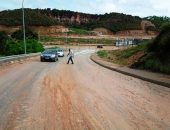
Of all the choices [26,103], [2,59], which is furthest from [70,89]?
[2,59]

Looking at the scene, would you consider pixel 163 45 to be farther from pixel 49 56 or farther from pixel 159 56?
pixel 49 56

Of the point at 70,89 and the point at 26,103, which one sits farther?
the point at 70,89

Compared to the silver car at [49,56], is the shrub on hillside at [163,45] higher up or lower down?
higher up

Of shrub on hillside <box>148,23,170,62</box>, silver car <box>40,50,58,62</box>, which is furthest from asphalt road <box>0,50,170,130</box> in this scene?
silver car <box>40,50,58,62</box>

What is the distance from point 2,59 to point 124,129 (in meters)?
28.9

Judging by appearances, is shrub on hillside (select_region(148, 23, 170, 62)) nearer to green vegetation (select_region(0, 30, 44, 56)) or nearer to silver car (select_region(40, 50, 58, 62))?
silver car (select_region(40, 50, 58, 62))

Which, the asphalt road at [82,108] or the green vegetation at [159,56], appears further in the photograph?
the green vegetation at [159,56]

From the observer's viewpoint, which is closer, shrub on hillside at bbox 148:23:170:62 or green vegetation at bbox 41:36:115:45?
shrub on hillside at bbox 148:23:170:62

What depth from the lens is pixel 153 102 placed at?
1470 cm

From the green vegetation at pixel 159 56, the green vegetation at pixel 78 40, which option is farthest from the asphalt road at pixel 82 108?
the green vegetation at pixel 78 40

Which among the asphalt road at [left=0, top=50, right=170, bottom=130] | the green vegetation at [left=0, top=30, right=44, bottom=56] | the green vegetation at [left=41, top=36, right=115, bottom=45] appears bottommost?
the green vegetation at [left=41, top=36, right=115, bottom=45]

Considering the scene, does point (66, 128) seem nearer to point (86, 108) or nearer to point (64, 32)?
point (86, 108)

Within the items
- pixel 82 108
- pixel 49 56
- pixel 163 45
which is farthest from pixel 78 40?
pixel 82 108

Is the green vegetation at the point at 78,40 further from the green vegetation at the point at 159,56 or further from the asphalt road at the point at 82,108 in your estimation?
the asphalt road at the point at 82,108
